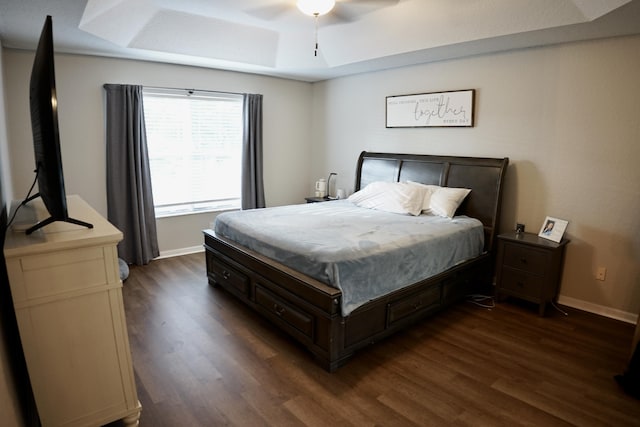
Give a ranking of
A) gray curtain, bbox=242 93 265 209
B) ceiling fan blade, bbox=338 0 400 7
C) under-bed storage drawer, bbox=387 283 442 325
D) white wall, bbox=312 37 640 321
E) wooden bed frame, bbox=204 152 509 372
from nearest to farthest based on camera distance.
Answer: wooden bed frame, bbox=204 152 509 372 → under-bed storage drawer, bbox=387 283 442 325 → white wall, bbox=312 37 640 321 → ceiling fan blade, bbox=338 0 400 7 → gray curtain, bbox=242 93 265 209

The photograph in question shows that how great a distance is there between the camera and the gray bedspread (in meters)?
2.46

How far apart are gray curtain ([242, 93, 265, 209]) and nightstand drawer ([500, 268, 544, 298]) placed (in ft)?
10.6

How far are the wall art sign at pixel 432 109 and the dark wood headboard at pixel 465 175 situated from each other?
376 millimetres

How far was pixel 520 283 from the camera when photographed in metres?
3.27

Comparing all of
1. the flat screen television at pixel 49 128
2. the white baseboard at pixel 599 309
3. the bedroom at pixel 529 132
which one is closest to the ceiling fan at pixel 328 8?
the bedroom at pixel 529 132

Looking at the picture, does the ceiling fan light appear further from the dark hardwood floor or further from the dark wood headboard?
the dark hardwood floor

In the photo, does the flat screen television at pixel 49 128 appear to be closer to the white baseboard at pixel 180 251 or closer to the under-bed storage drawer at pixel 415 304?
the under-bed storage drawer at pixel 415 304

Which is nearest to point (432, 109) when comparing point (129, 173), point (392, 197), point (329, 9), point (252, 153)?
point (392, 197)

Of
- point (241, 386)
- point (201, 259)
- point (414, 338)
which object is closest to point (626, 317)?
point (414, 338)

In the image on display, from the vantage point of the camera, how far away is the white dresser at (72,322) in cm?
153

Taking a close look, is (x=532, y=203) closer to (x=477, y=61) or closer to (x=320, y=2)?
(x=477, y=61)

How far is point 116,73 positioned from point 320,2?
97.2 inches

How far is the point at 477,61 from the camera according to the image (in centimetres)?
375

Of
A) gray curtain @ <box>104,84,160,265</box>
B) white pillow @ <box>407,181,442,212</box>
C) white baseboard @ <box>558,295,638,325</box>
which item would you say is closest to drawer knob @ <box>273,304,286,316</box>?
white pillow @ <box>407,181,442,212</box>
